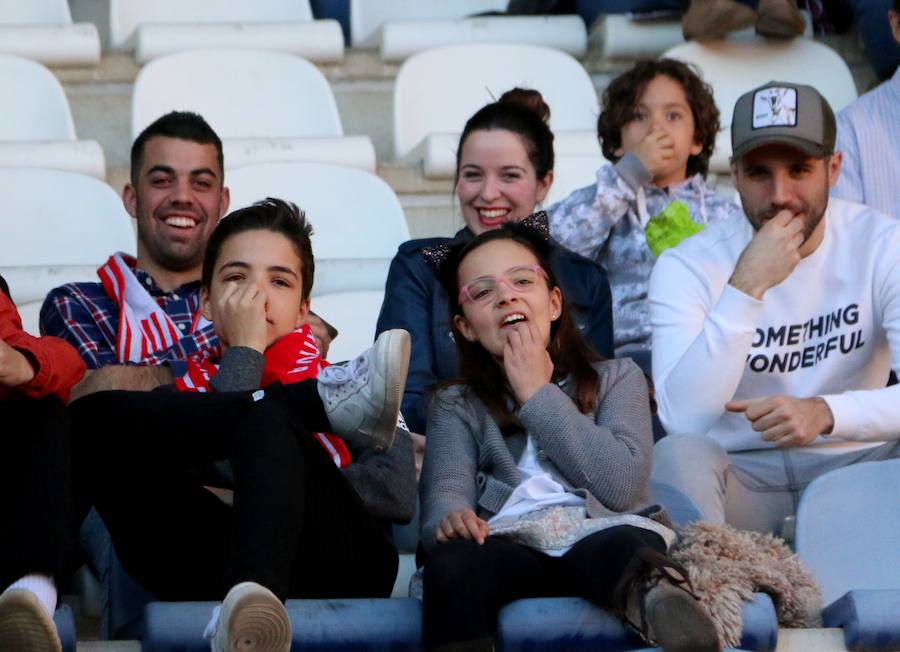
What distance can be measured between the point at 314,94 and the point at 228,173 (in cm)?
66

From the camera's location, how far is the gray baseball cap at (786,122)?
317 cm

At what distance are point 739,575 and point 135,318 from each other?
1268 mm

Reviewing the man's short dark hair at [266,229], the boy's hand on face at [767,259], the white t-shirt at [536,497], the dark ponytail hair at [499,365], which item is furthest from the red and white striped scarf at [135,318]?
the boy's hand on face at [767,259]

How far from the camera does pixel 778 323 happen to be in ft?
10.4

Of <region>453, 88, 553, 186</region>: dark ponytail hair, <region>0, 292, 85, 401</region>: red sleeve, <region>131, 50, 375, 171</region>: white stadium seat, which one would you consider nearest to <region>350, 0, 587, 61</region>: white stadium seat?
<region>131, 50, 375, 171</region>: white stadium seat

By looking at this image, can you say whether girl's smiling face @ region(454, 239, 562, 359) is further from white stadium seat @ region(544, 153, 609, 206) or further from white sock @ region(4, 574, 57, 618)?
white stadium seat @ region(544, 153, 609, 206)

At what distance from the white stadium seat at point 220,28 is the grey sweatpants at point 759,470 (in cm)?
225

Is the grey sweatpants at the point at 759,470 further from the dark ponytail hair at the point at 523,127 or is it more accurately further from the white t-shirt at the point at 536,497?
the dark ponytail hair at the point at 523,127

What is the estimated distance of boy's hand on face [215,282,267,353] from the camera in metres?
2.84

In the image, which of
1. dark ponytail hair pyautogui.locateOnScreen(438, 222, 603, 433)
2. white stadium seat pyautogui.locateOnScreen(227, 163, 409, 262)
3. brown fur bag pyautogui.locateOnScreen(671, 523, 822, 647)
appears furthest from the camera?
white stadium seat pyautogui.locateOnScreen(227, 163, 409, 262)

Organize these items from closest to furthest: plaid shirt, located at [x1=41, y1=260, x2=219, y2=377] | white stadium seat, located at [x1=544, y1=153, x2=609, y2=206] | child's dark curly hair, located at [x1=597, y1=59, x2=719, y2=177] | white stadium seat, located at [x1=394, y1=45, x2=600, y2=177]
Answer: plaid shirt, located at [x1=41, y1=260, x2=219, y2=377], child's dark curly hair, located at [x1=597, y1=59, x2=719, y2=177], white stadium seat, located at [x1=544, y1=153, x2=609, y2=206], white stadium seat, located at [x1=394, y1=45, x2=600, y2=177]

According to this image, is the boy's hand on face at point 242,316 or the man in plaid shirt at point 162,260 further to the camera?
the man in plaid shirt at point 162,260

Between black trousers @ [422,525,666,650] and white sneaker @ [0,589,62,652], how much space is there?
1.66 feet

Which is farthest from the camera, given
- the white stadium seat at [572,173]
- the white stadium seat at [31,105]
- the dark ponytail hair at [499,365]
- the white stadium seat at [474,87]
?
the white stadium seat at [474,87]
